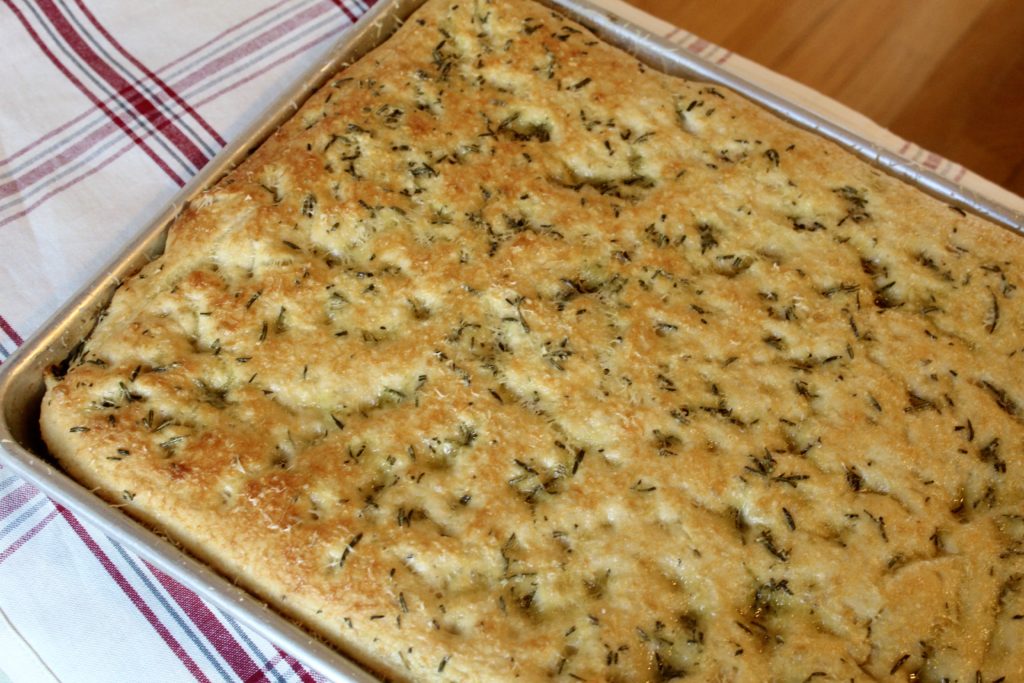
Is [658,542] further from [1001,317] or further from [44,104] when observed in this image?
[44,104]

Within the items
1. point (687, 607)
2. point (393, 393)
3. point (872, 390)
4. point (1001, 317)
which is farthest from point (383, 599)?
point (1001, 317)

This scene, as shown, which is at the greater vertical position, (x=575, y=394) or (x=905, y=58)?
(x=575, y=394)

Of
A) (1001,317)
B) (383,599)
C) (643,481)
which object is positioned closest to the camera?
(383,599)

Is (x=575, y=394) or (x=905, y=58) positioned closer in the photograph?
(x=575, y=394)

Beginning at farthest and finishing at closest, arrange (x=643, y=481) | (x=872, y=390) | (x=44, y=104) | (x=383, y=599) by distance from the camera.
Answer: (x=44, y=104), (x=872, y=390), (x=643, y=481), (x=383, y=599)

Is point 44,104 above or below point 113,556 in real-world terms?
above

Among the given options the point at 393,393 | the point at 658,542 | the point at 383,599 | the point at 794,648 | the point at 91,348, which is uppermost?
the point at 91,348
